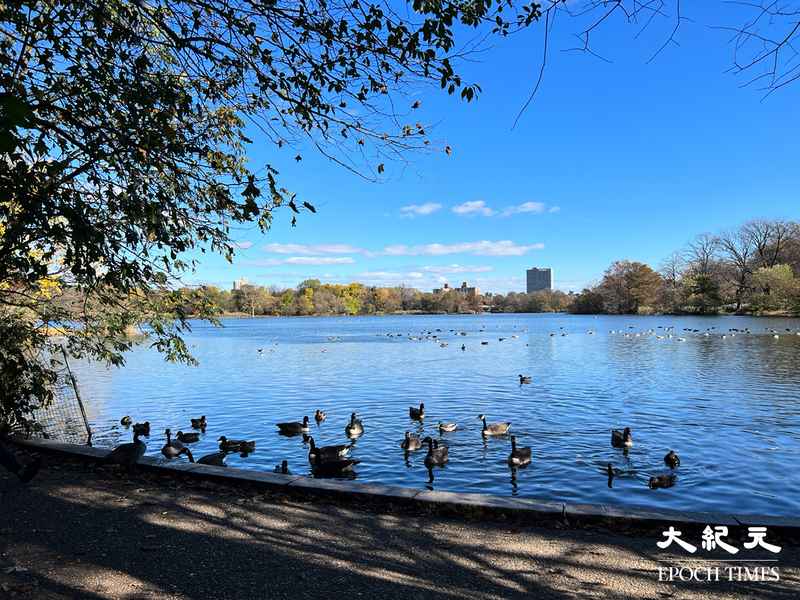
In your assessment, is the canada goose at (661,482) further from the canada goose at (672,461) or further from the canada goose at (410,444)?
the canada goose at (410,444)

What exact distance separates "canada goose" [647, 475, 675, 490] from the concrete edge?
4289mm

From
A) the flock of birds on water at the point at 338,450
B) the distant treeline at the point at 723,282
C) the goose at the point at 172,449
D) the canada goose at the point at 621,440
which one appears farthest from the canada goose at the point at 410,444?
the distant treeline at the point at 723,282

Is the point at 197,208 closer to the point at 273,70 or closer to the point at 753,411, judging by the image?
the point at 273,70

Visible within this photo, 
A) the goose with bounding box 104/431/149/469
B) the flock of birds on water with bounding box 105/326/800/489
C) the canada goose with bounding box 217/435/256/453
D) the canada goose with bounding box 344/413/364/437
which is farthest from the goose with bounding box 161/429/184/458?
the goose with bounding box 104/431/149/469

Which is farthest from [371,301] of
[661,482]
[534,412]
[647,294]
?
[661,482]

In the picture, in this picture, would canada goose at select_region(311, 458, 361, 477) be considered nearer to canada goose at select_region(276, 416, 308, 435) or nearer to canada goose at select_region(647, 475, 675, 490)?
canada goose at select_region(276, 416, 308, 435)

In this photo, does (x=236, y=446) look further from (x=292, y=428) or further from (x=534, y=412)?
(x=534, y=412)

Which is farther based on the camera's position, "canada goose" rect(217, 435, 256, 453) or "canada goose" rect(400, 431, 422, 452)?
"canada goose" rect(217, 435, 256, 453)

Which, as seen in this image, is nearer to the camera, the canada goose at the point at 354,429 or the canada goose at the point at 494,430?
the canada goose at the point at 494,430

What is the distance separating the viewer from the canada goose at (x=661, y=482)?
388 inches

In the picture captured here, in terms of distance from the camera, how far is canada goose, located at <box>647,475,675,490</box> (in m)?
9.87

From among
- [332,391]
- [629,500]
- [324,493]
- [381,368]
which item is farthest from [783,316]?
[324,493]

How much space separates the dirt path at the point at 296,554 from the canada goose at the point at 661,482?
5108 millimetres

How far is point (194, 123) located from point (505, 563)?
6263 millimetres
